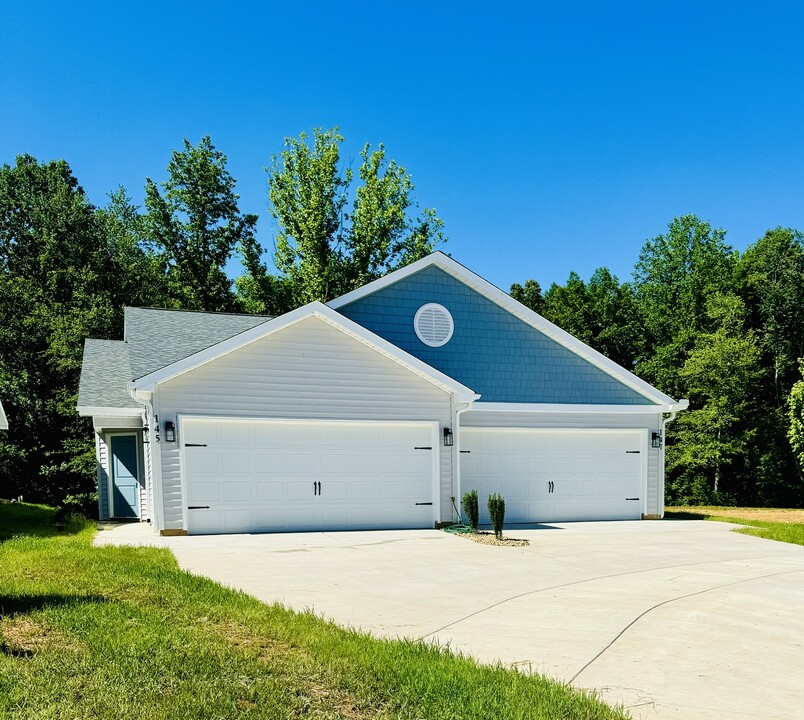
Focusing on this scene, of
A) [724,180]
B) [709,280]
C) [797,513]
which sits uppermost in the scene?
[724,180]

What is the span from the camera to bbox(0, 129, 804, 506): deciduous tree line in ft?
101

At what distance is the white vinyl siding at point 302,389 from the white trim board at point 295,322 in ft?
0.45

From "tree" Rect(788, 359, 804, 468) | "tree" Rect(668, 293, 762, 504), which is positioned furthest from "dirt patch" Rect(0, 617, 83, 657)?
"tree" Rect(668, 293, 762, 504)

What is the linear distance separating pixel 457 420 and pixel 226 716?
11.4m

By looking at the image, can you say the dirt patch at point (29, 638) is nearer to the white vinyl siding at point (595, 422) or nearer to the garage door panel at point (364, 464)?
the garage door panel at point (364, 464)

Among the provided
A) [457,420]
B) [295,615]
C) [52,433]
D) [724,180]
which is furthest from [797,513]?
[52,433]

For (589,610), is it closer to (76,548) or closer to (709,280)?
(76,548)

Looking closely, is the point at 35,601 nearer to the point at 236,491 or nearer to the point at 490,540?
the point at 236,491

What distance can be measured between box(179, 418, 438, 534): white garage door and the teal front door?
16.7ft

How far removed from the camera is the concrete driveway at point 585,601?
475 centimetres

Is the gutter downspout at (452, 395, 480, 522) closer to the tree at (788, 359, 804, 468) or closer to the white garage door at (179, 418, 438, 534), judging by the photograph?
the white garage door at (179, 418, 438, 534)

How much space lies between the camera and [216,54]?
68.3 feet

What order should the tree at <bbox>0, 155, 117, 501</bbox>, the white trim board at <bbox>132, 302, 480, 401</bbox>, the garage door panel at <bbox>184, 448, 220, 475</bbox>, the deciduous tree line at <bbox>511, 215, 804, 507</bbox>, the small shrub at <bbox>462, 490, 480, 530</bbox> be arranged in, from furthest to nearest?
the deciduous tree line at <bbox>511, 215, 804, 507</bbox>
the tree at <bbox>0, 155, 117, 501</bbox>
the small shrub at <bbox>462, 490, 480, 530</bbox>
the garage door panel at <bbox>184, 448, 220, 475</bbox>
the white trim board at <bbox>132, 302, 480, 401</bbox>

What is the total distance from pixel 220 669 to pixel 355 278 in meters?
29.7
